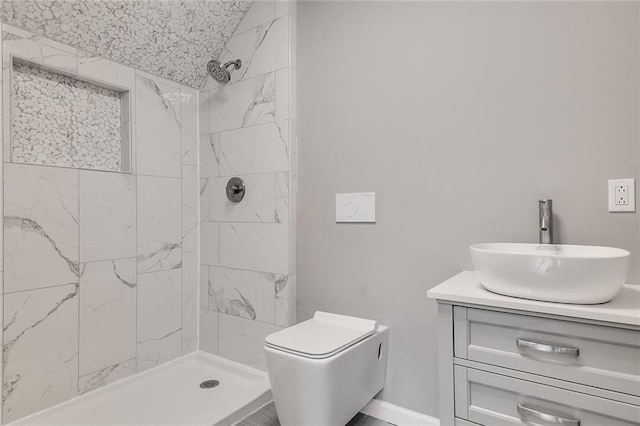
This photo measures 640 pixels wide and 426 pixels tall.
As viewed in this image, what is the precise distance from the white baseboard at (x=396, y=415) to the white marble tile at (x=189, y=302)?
1179 mm

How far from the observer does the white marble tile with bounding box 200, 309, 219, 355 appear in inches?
83.4

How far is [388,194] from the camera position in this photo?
5.19 feet

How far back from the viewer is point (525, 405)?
964 millimetres

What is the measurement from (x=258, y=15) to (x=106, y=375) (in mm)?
2115

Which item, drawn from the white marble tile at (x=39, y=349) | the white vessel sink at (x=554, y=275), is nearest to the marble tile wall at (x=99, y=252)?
the white marble tile at (x=39, y=349)

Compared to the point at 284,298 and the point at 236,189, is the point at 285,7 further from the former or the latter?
the point at 284,298

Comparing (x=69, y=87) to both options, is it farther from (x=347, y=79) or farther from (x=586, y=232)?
(x=586, y=232)

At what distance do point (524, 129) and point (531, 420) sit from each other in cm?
98

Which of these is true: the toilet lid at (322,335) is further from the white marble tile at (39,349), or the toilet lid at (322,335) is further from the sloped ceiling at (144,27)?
the sloped ceiling at (144,27)

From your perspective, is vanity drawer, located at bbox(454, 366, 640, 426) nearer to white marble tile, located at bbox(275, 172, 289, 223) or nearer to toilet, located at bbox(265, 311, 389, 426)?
toilet, located at bbox(265, 311, 389, 426)

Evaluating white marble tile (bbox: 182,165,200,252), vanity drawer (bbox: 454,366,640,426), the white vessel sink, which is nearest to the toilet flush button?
the white vessel sink

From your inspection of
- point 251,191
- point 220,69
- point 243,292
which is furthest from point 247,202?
point 220,69

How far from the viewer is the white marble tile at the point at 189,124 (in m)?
2.13

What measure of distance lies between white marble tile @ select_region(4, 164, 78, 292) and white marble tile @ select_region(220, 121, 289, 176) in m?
0.78
